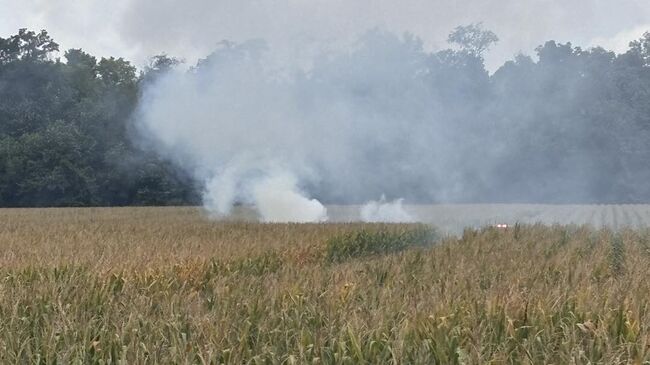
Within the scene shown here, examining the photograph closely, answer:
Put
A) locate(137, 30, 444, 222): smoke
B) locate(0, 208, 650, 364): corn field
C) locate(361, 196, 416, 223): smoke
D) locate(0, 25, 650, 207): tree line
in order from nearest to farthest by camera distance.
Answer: locate(0, 208, 650, 364): corn field → locate(137, 30, 444, 222): smoke → locate(361, 196, 416, 223): smoke → locate(0, 25, 650, 207): tree line

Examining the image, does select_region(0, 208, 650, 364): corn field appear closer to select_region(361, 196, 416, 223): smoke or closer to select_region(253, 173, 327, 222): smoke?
select_region(253, 173, 327, 222): smoke

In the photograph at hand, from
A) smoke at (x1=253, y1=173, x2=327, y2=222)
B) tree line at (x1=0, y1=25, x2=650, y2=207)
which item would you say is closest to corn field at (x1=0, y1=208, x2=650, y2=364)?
smoke at (x1=253, y1=173, x2=327, y2=222)

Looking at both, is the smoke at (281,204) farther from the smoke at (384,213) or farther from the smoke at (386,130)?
the smoke at (384,213)

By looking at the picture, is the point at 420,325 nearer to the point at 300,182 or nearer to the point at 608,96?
the point at 300,182

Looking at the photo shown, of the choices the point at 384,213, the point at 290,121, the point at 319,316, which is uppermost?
the point at 290,121

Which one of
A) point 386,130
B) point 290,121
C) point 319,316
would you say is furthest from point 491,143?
point 319,316

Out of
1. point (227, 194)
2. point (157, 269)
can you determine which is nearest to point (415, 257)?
point (157, 269)

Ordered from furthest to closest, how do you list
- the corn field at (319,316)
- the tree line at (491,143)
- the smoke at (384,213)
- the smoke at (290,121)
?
the tree line at (491,143)
the smoke at (384,213)
the smoke at (290,121)
the corn field at (319,316)

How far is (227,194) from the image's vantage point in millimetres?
32969

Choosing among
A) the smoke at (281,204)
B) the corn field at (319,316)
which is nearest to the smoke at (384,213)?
the smoke at (281,204)

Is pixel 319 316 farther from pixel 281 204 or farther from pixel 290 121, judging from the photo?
pixel 290 121

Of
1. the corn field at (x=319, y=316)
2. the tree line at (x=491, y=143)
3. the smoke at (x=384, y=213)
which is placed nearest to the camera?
the corn field at (x=319, y=316)

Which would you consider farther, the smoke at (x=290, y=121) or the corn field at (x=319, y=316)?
the smoke at (x=290, y=121)

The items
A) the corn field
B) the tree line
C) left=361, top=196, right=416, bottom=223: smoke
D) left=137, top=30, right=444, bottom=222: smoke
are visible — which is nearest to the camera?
the corn field
